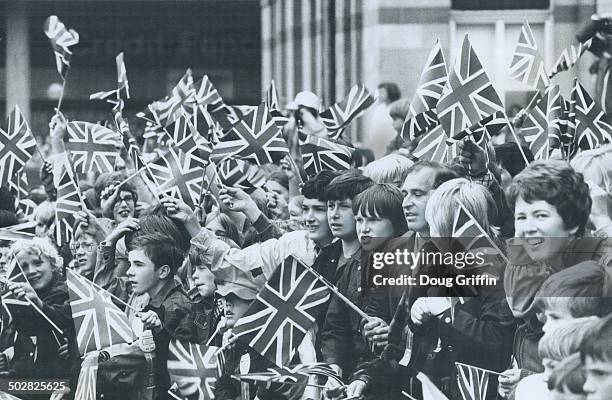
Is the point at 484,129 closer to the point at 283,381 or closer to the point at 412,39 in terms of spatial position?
the point at 412,39

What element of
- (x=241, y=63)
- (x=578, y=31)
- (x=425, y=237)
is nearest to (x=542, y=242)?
(x=425, y=237)

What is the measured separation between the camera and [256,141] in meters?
5.30

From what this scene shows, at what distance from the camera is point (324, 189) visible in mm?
5152

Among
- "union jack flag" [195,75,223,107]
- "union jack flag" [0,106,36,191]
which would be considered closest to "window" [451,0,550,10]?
"union jack flag" [195,75,223,107]

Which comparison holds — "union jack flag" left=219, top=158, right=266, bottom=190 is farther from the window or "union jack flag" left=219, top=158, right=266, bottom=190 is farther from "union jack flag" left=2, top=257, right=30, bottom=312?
the window

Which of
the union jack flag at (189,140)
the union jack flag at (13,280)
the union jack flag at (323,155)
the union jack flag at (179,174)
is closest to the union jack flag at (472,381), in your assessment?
the union jack flag at (323,155)

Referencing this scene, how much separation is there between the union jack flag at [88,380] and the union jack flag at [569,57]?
2180 mm

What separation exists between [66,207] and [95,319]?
50cm

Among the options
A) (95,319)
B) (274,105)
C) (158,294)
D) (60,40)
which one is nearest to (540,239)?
(274,105)

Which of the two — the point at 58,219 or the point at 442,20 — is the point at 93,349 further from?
the point at 442,20

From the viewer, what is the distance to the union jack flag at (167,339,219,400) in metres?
5.24

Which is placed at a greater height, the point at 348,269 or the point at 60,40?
the point at 60,40

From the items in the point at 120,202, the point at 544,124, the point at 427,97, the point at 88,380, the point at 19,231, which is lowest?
the point at 88,380

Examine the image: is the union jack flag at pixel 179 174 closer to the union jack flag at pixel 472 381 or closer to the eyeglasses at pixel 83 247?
the eyeglasses at pixel 83 247
